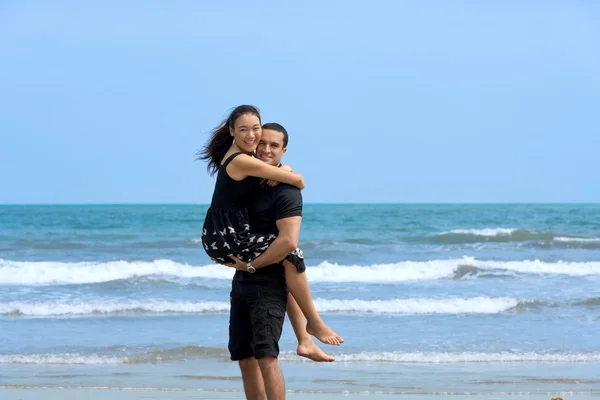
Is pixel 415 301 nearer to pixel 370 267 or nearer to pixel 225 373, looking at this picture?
pixel 225 373

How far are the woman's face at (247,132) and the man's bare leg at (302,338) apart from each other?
0.80 meters

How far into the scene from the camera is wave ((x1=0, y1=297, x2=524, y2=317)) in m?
9.96

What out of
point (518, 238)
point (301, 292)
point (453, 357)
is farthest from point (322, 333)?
point (518, 238)

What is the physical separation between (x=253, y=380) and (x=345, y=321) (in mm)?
5183

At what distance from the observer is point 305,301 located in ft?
12.7

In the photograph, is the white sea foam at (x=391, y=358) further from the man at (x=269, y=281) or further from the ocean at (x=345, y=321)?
the man at (x=269, y=281)

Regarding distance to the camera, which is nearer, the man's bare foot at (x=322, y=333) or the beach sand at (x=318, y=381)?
the man's bare foot at (x=322, y=333)

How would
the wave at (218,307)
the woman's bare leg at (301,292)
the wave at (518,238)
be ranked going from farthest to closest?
1. the wave at (518,238)
2. the wave at (218,307)
3. the woman's bare leg at (301,292)

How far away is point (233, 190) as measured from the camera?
3807 mm

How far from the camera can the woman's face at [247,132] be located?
148 inches

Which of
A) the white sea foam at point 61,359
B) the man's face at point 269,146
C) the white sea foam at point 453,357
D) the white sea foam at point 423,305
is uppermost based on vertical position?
the man's face at point 269,146

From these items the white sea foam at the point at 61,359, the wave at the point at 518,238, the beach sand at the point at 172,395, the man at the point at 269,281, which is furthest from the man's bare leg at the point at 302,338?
the wave at the point at 518,238

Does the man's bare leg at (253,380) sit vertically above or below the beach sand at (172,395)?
above

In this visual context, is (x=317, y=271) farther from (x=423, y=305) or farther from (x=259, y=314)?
(x=259, y=314)
